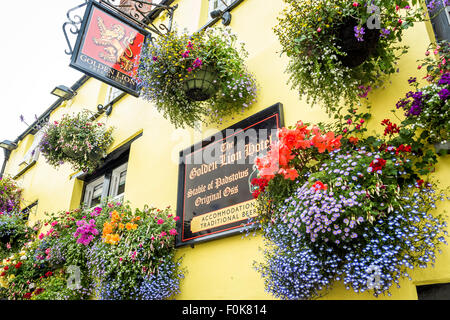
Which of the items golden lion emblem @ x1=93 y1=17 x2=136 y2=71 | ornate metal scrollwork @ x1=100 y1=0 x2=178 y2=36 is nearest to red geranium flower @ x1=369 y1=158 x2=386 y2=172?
ornate metal scrollwork @ x1=100 y1=0 x2=178 y2=36

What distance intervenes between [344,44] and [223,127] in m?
2.04

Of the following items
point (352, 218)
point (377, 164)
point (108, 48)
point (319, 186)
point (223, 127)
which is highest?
point (108, 48)

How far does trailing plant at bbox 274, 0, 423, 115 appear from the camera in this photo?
112 inches

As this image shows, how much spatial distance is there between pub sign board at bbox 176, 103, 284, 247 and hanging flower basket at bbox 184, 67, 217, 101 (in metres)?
0.54

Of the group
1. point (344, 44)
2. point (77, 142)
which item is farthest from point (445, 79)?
point (77, 142)

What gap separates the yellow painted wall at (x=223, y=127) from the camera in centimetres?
314

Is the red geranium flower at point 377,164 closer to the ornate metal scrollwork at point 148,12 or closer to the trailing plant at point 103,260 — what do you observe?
the trailing plant at point 103,260

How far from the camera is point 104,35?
5.26 meters

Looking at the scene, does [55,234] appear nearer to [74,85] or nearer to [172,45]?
[172,45]

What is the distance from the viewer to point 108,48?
5.32 metres

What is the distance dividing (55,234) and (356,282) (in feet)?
16.8

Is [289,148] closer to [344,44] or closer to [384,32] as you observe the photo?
[344,44]

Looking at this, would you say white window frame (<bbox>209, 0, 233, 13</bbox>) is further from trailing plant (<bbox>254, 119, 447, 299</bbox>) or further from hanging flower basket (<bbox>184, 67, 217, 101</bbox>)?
trailing plant (<bbox>254, 119, 447, 299</bbox>)

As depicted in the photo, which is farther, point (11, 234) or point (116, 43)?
point (11, 234)
